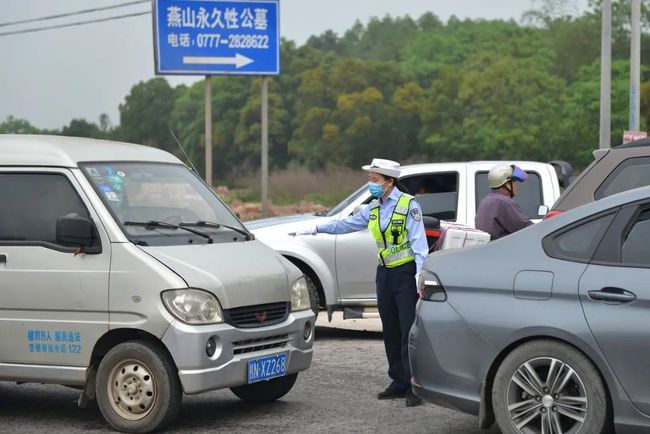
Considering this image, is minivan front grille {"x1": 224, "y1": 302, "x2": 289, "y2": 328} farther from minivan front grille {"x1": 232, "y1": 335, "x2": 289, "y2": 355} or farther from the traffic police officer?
the traffic police officer

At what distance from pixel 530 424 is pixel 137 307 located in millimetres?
2564

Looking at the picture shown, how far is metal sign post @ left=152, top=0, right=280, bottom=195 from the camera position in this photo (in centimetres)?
2797

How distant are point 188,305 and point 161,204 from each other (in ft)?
3.44

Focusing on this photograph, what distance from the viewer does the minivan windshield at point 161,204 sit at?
790cm

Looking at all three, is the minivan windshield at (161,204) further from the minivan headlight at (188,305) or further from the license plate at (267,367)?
the license plate at (267,367)

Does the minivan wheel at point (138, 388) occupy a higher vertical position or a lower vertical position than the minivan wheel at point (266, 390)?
higher

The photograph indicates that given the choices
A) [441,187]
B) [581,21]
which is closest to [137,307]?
[441,187]

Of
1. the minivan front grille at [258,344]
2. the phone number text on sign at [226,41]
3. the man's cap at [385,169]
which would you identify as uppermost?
the phone number text on sign at [226,41]

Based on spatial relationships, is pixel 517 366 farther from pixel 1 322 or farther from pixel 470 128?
pixel 470 128

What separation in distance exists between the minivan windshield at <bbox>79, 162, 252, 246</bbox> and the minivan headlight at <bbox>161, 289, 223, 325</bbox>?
0.47 metres

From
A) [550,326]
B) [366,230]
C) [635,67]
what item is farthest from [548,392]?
[635,67]

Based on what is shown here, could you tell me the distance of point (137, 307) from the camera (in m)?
7.50

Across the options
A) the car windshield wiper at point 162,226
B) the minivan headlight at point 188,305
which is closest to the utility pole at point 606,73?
the car windshield wiper at point 162,226

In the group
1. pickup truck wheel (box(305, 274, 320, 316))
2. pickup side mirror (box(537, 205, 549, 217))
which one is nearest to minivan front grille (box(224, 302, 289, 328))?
pickup side mirror (box(537, 205, 549, 217))
